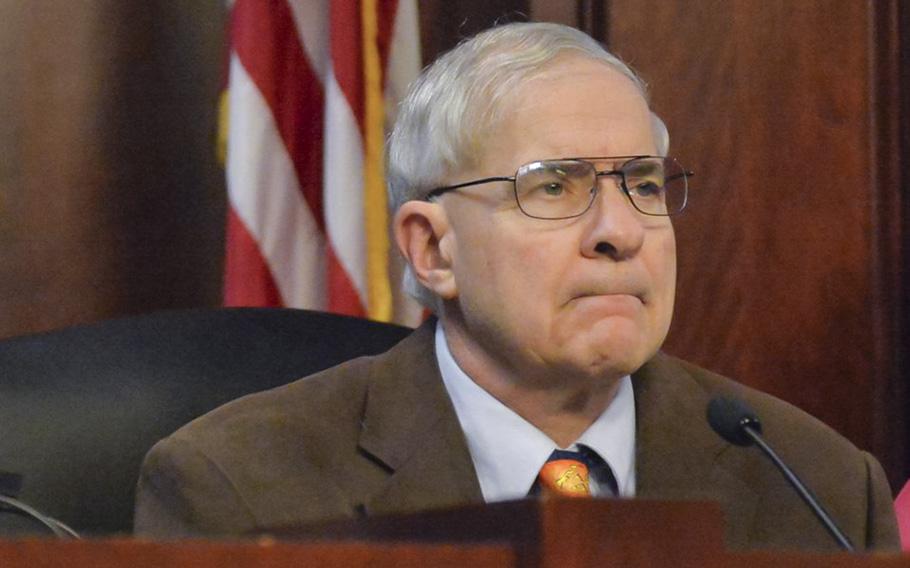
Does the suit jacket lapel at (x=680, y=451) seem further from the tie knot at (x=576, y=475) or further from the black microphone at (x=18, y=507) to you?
the black microphone at (x=18, y=507)

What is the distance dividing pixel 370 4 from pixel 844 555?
231 cm

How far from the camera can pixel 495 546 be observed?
94 cm

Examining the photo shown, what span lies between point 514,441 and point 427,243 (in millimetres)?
321

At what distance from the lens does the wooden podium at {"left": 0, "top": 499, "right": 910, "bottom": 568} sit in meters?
0.89

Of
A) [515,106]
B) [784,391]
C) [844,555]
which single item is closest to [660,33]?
[784,391]

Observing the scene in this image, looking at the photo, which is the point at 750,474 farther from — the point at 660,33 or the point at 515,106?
the point at 660,33

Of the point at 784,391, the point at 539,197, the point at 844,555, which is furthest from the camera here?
the point at 784,391

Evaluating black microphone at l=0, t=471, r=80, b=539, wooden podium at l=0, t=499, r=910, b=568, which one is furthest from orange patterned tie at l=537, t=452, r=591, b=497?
wooden podium at l=0, t=499, r=910, b=568

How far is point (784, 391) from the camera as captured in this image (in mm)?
3086

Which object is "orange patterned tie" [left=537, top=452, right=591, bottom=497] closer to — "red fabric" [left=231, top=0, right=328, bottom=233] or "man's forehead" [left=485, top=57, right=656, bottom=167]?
"man's forehead" [left=485, top=57, right=656, bottom=167]

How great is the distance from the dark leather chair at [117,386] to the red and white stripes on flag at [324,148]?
779 mm

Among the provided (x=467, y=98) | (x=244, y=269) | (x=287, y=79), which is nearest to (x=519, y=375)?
(x=467, y=98)

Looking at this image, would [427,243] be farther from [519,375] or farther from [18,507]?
[18,507]

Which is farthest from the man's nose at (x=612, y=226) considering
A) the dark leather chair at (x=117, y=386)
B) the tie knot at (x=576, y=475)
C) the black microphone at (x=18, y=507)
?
the black microphone at (x=18, y=507)
